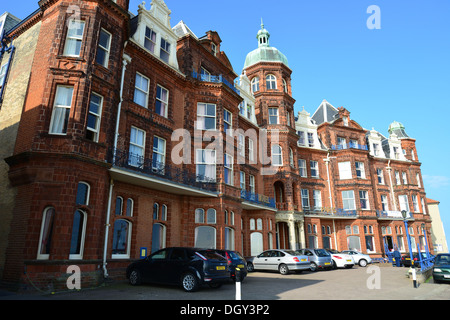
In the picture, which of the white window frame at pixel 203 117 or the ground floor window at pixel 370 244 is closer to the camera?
the white window frame at pixel 203 117

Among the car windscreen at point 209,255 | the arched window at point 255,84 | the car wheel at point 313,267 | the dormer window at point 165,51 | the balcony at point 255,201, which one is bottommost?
the car wheel at point 313,267

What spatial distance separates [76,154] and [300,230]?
923 inches

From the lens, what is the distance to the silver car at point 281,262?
18.0 m

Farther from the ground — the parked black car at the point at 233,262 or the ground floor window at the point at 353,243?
the ground floor window at the point at 353,243

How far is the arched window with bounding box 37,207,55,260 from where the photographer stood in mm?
11070

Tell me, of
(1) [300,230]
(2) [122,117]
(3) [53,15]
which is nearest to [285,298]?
(2) [122,117]

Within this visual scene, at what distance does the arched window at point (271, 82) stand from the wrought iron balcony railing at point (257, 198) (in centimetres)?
1252

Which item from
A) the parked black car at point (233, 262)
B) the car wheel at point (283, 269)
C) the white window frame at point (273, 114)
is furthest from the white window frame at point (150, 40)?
the car wheel at point (283, 269)

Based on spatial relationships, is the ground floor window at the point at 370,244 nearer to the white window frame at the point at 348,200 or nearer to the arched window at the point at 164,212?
the white window frame at the point at 348,200

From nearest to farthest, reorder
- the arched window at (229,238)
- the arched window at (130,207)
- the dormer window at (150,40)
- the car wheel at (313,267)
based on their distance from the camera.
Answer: the arched window at (130,207), the dormer window at (150,40), the arched window at (229,238), the car wheel at (313,267)

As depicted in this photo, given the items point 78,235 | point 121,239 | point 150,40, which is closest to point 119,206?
point 121,239

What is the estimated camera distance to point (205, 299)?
9.28 m

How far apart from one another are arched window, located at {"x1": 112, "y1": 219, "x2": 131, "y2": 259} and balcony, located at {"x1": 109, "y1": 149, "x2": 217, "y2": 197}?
220 centimetres

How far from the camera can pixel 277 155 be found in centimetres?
2986
